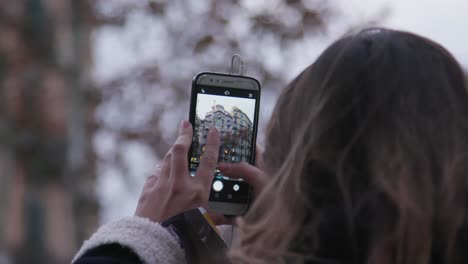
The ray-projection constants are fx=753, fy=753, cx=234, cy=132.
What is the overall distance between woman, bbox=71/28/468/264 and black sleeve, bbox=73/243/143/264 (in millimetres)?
248

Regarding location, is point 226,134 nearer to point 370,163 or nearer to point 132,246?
point 132,246

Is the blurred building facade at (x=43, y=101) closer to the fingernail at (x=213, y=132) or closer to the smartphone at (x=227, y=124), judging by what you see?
the smartphone at (x=227, y=124)

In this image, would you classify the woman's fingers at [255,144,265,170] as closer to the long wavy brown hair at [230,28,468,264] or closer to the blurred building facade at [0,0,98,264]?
the long wavy brown hair at [230,28,468,264]

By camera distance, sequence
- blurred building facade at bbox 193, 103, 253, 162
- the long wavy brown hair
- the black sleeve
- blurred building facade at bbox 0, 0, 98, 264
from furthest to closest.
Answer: blurred building facade at bbox 0, 0, 98, 264
blurred building facade at bbox 193, 103, 253, 162
the black sleeve
the long wavy brown hair

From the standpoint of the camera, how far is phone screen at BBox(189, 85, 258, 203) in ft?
5.32

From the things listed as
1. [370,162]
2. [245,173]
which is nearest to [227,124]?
[245,173]

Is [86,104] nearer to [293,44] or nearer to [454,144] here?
[293,44]

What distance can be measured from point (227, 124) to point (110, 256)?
1.42 ft

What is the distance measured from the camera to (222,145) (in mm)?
1608

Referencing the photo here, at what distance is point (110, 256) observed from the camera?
4.49ft

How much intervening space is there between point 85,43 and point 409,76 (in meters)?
9.02

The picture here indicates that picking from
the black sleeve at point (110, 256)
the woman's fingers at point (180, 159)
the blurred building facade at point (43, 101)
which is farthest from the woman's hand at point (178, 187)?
the blurred building facade at point (43, 101)

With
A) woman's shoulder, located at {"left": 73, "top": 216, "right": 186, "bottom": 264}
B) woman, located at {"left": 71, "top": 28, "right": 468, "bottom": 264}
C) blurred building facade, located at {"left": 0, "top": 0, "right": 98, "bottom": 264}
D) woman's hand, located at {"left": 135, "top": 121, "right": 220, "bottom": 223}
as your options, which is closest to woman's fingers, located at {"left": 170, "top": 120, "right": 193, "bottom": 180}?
woman's hand, located at {"left": 135, "top": 121, "right": 220, "bottom": 223}

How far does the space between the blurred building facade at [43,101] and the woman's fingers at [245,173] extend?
23.2 feet
